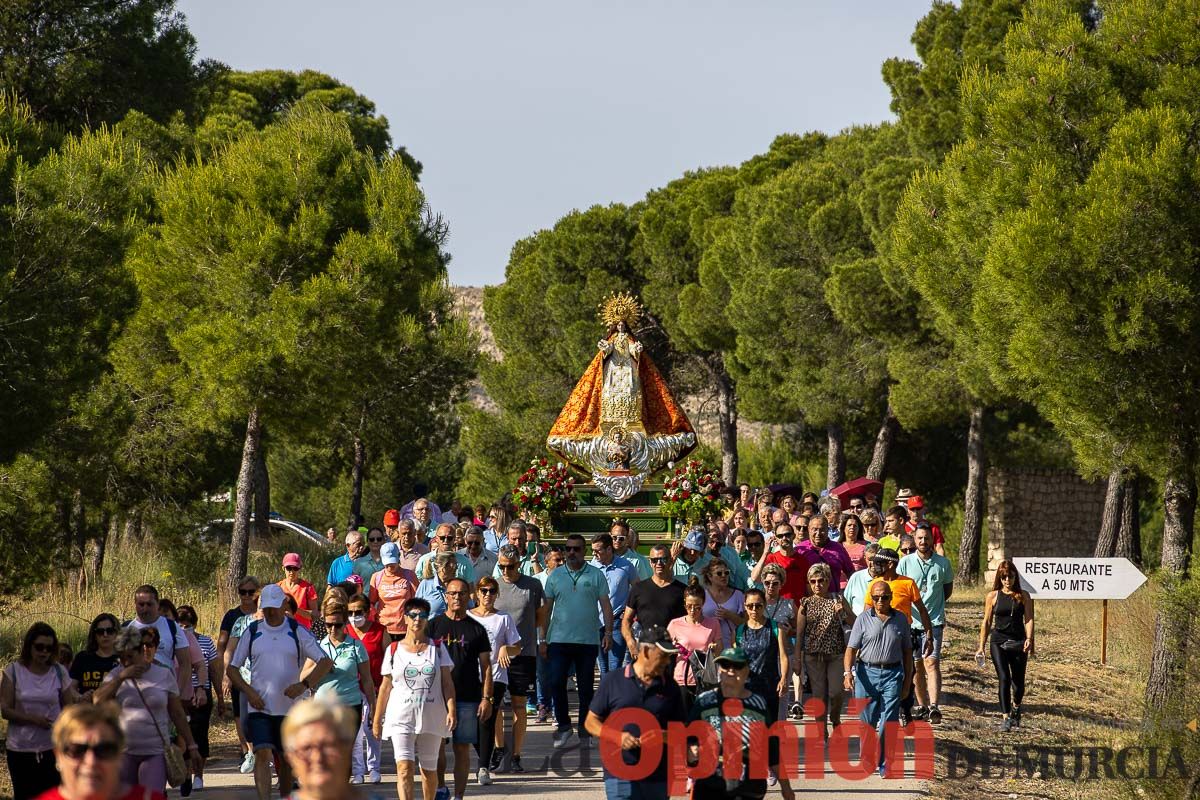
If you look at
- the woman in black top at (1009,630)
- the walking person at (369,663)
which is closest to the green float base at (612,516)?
the woman in black top at (1009,630)

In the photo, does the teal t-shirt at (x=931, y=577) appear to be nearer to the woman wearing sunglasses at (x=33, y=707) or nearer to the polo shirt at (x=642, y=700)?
the polo shirt at (x=642, y=700)

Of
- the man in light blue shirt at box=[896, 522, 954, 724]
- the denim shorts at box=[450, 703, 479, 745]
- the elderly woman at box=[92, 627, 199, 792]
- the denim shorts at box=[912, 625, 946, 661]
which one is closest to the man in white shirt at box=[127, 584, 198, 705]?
the elderly woman at box=[92, 627, 199, 792]

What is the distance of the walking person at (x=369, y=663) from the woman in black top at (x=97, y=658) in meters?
1.97

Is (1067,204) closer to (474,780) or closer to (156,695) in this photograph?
(474,780)

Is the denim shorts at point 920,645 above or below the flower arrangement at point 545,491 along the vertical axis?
below

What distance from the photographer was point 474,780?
39.4 ft

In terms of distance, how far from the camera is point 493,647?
1182cm

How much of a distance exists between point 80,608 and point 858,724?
392 inches

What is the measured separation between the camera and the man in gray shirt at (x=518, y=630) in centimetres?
1237

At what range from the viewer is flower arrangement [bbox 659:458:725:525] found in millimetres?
23141

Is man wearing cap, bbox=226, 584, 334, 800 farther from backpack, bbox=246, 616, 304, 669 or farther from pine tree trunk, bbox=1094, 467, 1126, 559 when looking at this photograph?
pine tree trunk, bbox=1094, 467, 1126, 559

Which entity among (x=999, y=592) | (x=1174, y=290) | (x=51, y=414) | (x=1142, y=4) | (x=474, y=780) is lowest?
(x=474, y=780)

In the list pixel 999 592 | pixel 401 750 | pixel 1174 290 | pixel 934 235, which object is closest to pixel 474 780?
pixel 401 750

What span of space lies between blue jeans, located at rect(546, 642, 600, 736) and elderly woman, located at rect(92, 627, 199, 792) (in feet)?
14.7
